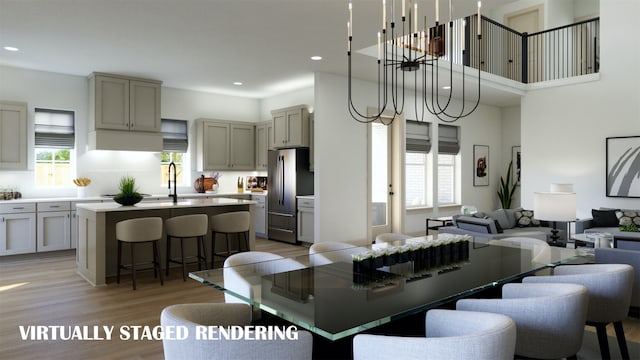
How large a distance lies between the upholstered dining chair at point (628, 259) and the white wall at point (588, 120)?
493 centimetres

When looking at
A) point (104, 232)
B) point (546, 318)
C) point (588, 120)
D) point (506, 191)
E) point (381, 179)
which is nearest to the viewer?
point (546, 318)

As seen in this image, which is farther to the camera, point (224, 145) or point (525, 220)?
point (224, 145)

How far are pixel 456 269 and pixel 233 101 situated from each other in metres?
7.04

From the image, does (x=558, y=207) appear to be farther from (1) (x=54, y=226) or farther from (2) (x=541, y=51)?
(1) (x=54, y=226)

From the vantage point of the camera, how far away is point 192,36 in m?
4.94

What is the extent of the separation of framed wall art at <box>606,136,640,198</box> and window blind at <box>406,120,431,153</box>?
9.99 feet

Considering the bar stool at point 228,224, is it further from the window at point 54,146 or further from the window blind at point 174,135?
the window at point 54,146

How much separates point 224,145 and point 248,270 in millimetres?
6129

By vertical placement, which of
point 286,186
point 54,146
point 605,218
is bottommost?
point 605,218

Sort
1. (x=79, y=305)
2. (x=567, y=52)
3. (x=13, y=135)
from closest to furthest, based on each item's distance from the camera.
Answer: (x=79, y=305), (x=13, y=135), (x=567, y=52)

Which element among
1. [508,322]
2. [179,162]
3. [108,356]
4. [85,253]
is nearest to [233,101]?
[179,162]

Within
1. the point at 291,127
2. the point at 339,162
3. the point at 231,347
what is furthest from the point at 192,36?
the point at 231,347

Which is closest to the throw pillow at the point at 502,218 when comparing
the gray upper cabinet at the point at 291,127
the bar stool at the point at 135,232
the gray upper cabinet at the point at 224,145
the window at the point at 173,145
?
the gray upper cabinet at the point at 291,127

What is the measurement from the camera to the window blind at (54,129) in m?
6.64
